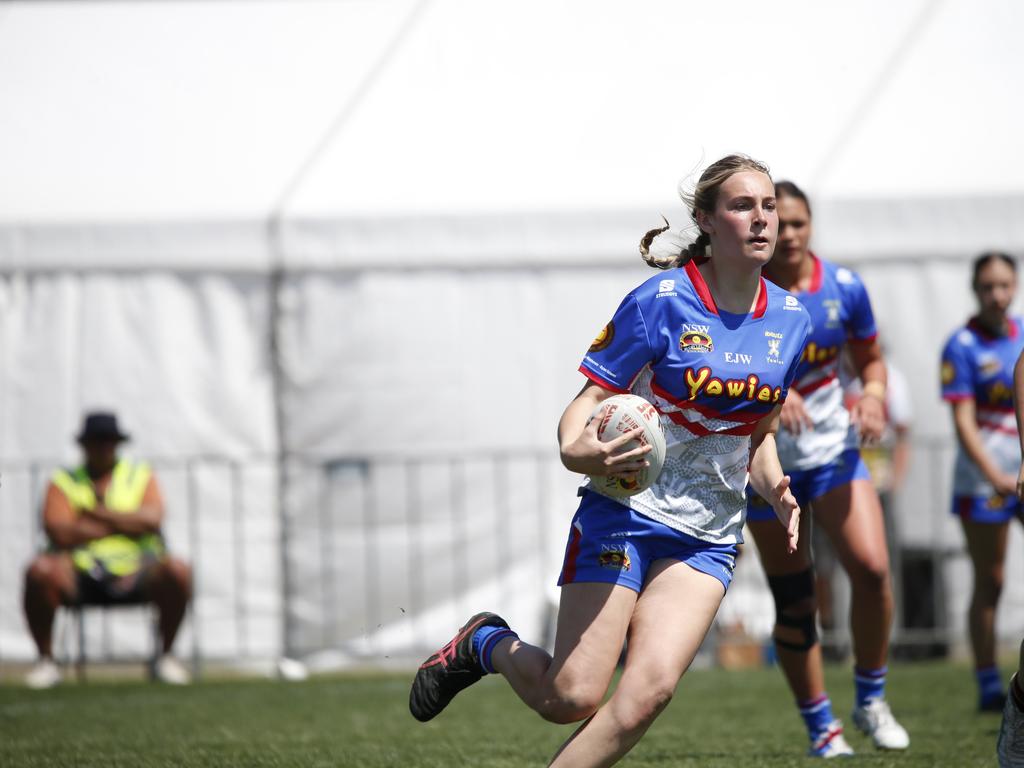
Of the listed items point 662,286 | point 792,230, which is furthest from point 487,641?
point 792,230

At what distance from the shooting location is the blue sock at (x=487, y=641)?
4.51m

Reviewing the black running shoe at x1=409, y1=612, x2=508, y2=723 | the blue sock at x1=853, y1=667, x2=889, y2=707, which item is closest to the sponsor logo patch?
the black running shoe at x1=409, y1=612, x2=508, y2=723

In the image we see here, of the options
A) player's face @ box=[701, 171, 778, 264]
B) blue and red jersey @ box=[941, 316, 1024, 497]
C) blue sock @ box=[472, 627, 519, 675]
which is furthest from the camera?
blue and red jersey @ box=[941, 316, 1024, 497]

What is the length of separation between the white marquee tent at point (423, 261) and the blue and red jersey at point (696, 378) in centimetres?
664

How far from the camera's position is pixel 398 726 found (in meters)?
7.08

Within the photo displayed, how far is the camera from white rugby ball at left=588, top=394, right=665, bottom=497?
154 inches

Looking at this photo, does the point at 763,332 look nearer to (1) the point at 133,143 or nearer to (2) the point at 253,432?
(2) the point at 253,432

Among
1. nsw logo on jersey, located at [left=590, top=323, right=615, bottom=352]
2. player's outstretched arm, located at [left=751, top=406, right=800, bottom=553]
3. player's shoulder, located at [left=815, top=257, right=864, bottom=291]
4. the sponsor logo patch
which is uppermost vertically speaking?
player's shoulder, located at [left=815, top=257, right=864, bottom=291]

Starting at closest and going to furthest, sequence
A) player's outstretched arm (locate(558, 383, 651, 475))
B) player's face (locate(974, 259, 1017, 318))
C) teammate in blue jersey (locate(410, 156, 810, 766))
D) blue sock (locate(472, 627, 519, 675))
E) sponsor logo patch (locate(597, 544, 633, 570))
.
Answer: player's outstretched arm (locate(558, 383, 651, 475)), teammate in blue jersey (locate(410, 156, 810, 766)), sponsor logo patch (locate(597, 544, 633, 570)), blue sock (locate(472, 627, 519, 675)), player's face (locate(974, 259, 1017, 318))

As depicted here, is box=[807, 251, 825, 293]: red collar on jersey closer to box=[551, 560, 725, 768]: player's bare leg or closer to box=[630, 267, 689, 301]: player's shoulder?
box=[630, 267, 689, 301]: player's shoulder

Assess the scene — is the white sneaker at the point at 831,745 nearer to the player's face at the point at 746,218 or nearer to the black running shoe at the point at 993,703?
the black running shoe at the point at 993,703

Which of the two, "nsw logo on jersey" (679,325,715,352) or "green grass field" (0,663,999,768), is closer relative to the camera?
"nsw logo on jersey" (679,325,715,352)

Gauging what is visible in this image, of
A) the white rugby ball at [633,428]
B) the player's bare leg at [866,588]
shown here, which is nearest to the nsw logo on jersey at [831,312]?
the player's bare leg at [866,588]

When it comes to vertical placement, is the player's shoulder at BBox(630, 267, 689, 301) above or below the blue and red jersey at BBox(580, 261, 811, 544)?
above
